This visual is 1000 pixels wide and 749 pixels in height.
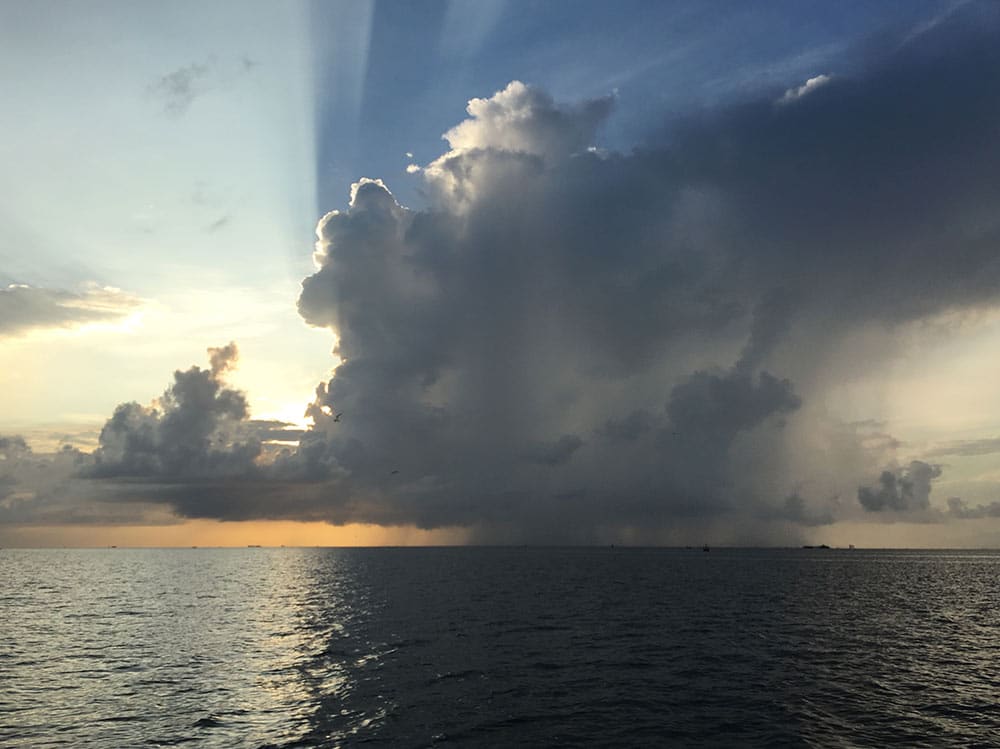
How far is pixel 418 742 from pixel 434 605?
7274cm

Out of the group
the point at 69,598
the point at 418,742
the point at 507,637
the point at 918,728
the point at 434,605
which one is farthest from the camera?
the point at 69,598

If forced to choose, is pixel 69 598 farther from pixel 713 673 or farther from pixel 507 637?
pixel 713 673

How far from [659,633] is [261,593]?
9570cm

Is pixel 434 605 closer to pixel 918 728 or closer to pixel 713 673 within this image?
pixel 713 673

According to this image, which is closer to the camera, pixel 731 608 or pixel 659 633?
pixel 659 633

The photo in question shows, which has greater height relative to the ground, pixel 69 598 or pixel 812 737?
pixel 812 737

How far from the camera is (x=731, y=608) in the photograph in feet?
326

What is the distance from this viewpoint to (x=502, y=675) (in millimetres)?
52469

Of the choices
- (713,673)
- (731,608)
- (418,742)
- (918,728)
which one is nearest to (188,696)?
(418,742)

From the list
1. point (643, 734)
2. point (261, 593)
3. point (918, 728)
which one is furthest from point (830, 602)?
point (261, 593)

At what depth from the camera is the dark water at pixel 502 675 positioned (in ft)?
126

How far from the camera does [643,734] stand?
37562 mm

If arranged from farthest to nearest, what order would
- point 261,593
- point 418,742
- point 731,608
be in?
point 261,593, point 731,608, point 418,742

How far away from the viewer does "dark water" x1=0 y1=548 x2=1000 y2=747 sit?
38406 millimetres
